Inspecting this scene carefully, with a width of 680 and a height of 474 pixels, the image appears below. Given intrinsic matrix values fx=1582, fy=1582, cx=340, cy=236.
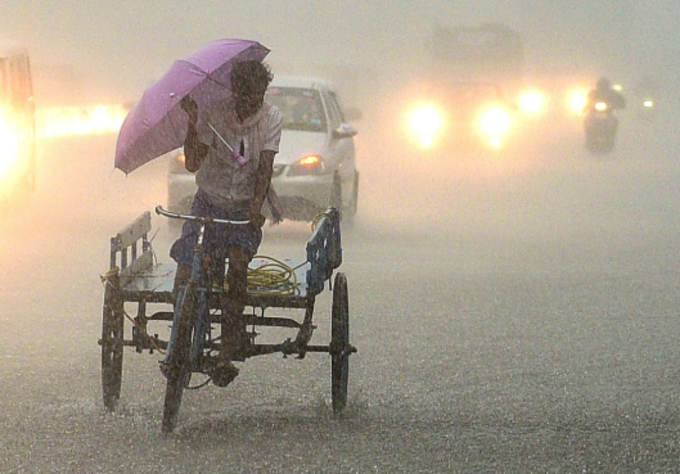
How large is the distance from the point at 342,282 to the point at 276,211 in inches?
18.6

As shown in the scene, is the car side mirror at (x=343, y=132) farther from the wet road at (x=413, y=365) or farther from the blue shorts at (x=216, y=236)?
the blue shorts at (x=216, y=236)

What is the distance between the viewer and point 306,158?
664 inches

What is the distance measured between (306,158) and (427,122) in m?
18.4

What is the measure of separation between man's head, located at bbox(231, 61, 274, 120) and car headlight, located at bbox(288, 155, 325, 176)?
9719 mm

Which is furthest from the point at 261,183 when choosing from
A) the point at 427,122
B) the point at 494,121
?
the point at 427,122

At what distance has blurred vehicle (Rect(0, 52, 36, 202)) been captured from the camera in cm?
1977

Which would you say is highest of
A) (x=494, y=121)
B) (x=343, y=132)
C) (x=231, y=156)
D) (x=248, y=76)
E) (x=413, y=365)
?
(x=248, y=76)

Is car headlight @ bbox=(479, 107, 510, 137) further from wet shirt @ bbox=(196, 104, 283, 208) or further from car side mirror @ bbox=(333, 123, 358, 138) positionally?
wet shirt @ bbox=(196, 104, 283, 208)

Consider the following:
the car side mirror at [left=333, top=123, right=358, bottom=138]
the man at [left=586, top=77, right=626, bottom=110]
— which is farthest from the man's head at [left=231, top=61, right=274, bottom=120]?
the man at [left=586, top=77, right=626, bottom=110]

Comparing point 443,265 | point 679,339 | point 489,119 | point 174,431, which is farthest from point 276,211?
point 489,119

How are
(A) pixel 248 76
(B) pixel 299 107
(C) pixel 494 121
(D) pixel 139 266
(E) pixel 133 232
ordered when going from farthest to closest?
(C) pixel 494 121, (B) pixel 299 107, (D) pixel 139 266, (E) pixel 133 232, (A) pixel 248 76

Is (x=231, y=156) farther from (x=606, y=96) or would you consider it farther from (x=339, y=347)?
(x=606, y=96)

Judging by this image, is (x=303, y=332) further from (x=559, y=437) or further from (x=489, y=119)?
(x=489, y=119)

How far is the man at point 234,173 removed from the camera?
6980mm
